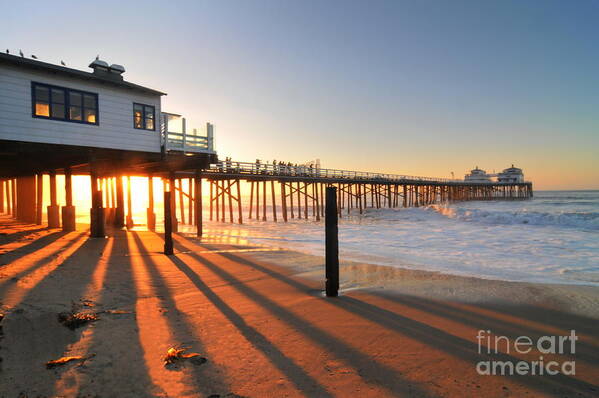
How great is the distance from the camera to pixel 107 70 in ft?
46.9

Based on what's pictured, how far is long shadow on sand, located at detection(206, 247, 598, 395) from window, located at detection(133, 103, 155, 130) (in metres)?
11.0

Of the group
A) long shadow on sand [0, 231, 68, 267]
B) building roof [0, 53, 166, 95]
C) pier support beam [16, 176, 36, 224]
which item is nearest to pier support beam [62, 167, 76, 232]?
long shadow on sand [0, 231, 68, 267]

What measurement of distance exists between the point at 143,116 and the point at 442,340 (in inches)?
566

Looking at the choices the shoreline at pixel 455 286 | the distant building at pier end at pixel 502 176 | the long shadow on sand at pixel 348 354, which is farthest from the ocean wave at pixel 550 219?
the distant building at pier end at pixel 502 176

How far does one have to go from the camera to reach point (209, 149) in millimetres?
16250

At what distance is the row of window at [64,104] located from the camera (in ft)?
38.8

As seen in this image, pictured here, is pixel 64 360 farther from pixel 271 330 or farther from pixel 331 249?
pixel 331 249

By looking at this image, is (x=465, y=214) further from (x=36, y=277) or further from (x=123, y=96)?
(x=36, y=277)

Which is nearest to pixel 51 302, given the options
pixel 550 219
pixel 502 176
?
pixel 550 219

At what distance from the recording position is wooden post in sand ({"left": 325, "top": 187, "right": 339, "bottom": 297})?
6.94 metres

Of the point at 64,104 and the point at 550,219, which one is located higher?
the point at 64,104

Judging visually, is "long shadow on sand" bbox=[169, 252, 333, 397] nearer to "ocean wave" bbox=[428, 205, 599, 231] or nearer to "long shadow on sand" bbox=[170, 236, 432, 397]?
"long shadow on sand" bbox=[170, 236, 432, 397]

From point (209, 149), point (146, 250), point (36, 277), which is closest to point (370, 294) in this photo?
point (36, 277)

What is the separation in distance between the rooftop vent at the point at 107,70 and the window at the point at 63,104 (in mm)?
1487
